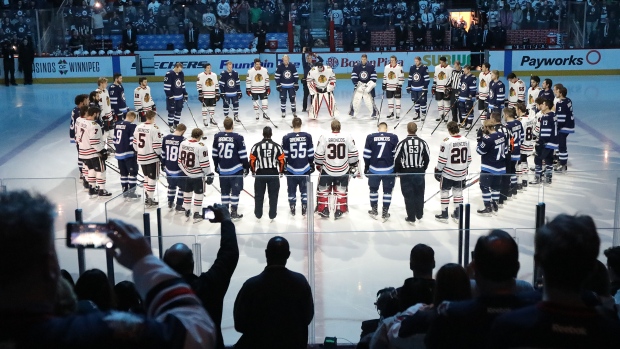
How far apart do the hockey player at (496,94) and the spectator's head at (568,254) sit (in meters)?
11.9

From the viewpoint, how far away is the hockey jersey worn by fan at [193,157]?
877 cm

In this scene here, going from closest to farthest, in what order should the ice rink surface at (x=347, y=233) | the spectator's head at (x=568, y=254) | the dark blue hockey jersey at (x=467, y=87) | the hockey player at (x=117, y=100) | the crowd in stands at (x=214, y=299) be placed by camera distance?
the crowd in stands at (x=214, y=299) < the spectator's head at (x=568, y=254) < the ice rink surface at (x=347, y=233) < the hockey player at (x=117, y=100) < the dark blue hockey jersey at (x=467, y=87)

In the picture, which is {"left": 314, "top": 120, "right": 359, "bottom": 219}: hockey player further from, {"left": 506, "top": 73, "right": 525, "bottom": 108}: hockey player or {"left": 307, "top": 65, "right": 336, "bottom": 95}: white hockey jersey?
{"left": 307, "top": 65, "right": 336, "bottom": 95}: white hockey jersey

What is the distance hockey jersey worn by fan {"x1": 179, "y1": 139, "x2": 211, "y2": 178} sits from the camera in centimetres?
877

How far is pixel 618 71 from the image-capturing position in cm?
2177

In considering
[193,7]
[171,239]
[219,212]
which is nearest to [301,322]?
[219,212]

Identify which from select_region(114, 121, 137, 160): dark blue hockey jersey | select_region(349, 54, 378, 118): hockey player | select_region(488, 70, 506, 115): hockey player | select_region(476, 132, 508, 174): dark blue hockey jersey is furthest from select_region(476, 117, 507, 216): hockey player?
select_region(349, 54, 378, 118): hockey player

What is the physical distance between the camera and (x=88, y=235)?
1.89 metres

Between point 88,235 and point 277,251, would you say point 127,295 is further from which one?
point 88,235

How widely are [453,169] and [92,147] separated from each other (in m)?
4.81

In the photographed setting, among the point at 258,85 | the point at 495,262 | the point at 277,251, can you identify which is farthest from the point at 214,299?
the point at 258,85

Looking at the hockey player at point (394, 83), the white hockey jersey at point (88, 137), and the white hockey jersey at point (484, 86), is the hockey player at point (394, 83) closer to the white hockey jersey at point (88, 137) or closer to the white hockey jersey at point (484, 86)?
the white hockey jersey at point (484, 86)

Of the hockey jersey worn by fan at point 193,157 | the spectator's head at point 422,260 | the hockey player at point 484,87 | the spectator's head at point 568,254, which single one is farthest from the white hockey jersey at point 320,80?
the spectator's head at point 568,254

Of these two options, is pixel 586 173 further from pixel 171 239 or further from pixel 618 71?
pixel 618 71
